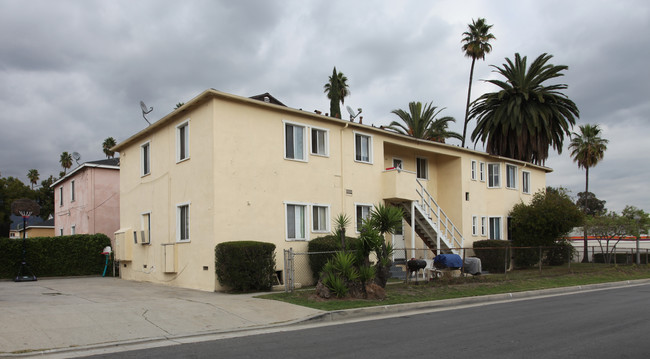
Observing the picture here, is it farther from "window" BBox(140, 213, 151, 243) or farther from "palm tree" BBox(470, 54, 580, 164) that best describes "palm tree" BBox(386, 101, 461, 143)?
"window" BBox(140, 213, 151, 243)

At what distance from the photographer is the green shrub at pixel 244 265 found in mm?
15953

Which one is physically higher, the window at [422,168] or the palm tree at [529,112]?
the palm tree at [529,112]

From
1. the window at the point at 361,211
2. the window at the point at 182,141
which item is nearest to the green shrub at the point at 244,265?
the window at the point at 182,141

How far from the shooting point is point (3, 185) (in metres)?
48.9

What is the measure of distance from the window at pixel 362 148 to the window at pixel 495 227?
37.6 ft

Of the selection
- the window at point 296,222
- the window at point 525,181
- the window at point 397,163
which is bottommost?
the window at point 296,222

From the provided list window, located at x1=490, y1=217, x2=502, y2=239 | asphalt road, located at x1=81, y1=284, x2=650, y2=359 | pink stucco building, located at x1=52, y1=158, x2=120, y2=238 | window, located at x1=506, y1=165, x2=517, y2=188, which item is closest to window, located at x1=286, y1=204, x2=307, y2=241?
asphalt road, located at x1=81, y1=284, x2=650, y2=359

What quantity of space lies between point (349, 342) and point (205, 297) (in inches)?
273

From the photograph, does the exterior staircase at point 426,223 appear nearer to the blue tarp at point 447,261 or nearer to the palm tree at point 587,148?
the blue tarp at point 447,261

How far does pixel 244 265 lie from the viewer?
16.0 meters

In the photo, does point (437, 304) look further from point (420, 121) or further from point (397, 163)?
point (420, 121)

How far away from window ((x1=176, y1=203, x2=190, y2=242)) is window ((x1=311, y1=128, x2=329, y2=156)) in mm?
5330

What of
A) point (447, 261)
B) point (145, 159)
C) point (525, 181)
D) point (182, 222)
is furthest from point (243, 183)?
point (525, 181)

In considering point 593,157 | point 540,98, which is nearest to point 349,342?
point 540,98
